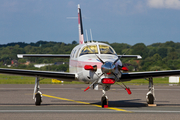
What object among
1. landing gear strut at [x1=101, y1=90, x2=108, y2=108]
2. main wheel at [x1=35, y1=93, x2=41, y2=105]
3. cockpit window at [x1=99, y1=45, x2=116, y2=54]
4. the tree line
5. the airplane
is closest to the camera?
the airplane

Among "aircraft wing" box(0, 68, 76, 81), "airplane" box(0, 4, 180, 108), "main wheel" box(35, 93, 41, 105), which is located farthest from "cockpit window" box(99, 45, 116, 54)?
"main wheel" box(35, 93, 41, 105)

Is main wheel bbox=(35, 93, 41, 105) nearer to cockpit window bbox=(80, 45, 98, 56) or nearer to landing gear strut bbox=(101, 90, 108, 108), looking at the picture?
cockpit window bbox=(80, 45, 98, 56)

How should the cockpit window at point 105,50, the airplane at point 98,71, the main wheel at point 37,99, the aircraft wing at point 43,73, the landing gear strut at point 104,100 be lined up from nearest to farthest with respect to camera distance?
the airplane at point 98,71, the landing gear strut at point 104,100, the cockpit window at point 105,50, the aircraft wing at point 43,73, the main wheel at point 37,99

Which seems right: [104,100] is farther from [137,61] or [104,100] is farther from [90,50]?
[137,61]

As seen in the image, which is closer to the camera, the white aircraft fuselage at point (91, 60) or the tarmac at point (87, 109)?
the tarmac at point (87, 109)

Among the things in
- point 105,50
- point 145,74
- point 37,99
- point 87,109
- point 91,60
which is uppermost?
point 105,50

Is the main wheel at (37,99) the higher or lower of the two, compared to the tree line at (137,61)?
lower

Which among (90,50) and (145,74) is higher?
(90,50)

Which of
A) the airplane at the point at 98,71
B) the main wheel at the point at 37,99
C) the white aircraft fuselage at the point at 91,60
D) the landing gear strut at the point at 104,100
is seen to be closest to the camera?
the airplane at the point at 98,71

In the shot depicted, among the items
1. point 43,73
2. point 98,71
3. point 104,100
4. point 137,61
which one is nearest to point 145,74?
point 104,100

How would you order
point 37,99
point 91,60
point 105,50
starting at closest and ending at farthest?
1. point 91,60
2. point 105,50
3. point 37,99

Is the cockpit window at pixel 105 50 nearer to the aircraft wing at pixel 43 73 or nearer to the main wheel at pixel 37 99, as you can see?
the aircraft wing at pixel 43 73

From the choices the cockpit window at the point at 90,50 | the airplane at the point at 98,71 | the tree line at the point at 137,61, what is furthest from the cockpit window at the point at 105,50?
the tree line at the point at 137,61

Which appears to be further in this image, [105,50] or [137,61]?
[137,61]
